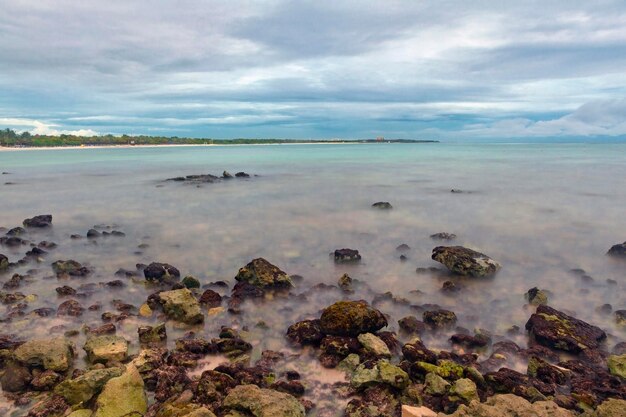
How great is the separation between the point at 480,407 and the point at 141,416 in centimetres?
423

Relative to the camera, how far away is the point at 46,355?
6230 millimetres

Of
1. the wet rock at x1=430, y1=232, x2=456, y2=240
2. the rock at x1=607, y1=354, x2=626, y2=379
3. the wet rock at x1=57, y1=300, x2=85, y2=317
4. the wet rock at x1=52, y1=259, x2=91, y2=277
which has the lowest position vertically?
the rock at x1=607, y1=354, x2=626, y2=379

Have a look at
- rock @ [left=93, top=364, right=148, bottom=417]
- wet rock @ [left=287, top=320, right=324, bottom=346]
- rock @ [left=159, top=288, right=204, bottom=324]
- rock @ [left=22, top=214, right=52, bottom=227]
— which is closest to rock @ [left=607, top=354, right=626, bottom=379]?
wet rock @ [left=287, top=320, right=324, bottom=346]

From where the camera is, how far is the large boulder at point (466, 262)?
10.6 m

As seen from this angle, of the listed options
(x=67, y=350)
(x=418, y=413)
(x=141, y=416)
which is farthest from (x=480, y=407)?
(x=67, y=350)

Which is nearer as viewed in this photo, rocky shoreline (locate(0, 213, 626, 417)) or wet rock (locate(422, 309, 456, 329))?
rocky shoreline (locate(0, 213, 626, 417))

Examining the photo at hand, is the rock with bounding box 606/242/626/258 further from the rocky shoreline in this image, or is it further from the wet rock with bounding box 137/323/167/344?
the wet rock with bounding box 137/323/167/344

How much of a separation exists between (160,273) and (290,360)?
16.5 ft

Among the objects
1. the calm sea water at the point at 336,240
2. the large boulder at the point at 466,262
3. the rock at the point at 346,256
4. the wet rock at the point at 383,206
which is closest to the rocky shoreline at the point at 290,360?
the calm sea water at the point at 336,240

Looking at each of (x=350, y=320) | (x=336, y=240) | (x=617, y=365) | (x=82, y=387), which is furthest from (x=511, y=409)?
(x=336, y=240)

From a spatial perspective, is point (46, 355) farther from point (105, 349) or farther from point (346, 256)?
point (346, 256)

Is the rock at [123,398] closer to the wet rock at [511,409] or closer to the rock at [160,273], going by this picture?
the wet rock at [511,409]

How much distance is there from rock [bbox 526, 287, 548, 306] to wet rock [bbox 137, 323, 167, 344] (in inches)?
302

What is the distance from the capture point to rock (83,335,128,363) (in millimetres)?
6547
